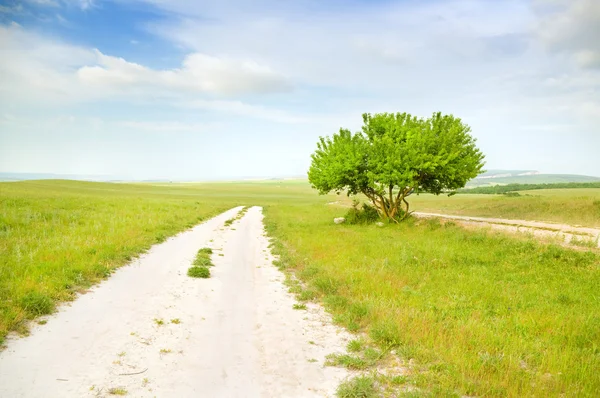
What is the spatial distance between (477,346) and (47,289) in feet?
38.3

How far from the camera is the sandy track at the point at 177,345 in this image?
238 inches

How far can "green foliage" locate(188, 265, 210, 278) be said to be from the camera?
537 inches

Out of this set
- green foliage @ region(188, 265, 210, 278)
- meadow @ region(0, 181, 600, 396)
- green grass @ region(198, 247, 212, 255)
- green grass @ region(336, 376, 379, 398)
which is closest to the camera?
green grass @ region(336, 376, 379, 398)

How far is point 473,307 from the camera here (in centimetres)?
1038

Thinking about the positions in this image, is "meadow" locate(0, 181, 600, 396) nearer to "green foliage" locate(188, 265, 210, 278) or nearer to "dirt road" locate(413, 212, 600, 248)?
"green foliage" locate(188, 265, 210, 278)

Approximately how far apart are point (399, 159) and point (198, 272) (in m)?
19.0

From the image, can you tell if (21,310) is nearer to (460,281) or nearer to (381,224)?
(460,281)

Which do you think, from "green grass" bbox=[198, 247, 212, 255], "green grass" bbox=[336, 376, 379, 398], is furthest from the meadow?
"green grass" bbox=[198, 247, 212, 255]

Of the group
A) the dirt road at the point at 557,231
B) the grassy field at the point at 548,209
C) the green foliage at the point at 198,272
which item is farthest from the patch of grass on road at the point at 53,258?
the grassy field at the point at 548,209

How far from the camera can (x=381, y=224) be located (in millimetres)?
29922

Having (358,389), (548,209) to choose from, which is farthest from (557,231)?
(358,389)

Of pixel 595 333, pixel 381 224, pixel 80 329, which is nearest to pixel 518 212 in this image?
pixel 381 224

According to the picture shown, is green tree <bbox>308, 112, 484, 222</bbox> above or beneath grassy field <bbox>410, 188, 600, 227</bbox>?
above

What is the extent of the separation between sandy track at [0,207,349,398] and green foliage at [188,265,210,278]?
2.45 ft
